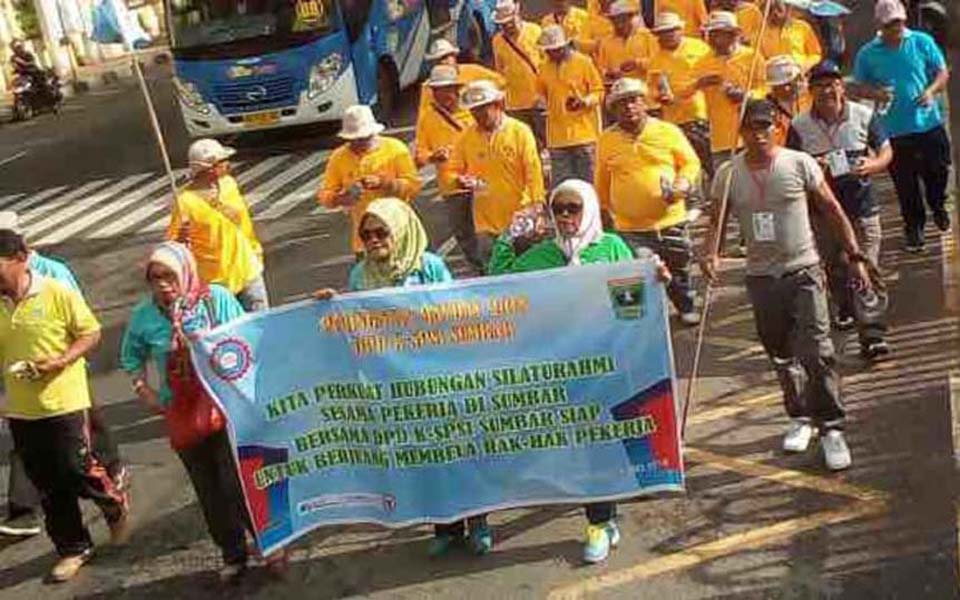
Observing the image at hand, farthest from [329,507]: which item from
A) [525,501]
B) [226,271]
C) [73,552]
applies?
[226,271]

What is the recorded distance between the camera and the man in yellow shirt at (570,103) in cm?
1037

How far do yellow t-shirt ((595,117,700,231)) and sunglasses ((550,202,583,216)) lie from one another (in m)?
2.07

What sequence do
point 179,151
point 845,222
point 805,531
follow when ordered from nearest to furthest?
point 805,531, point 845,222, point 179,151

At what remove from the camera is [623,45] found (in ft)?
36.8

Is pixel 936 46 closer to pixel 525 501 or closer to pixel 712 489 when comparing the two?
pixel 712 489

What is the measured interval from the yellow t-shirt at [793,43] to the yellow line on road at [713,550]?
4.43 meters

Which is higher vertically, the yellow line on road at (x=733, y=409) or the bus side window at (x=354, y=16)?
the bus side window at (x=354, y=16)

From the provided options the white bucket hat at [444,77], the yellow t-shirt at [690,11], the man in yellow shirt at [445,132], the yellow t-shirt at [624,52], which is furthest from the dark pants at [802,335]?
the yellow t-shirt at [690,11]

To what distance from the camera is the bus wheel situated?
705 inches

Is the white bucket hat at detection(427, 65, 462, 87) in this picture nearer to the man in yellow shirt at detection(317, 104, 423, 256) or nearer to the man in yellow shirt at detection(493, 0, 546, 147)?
the man in yellow shirt at detection(317, 104, 423, 256)

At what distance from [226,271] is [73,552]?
1838mm

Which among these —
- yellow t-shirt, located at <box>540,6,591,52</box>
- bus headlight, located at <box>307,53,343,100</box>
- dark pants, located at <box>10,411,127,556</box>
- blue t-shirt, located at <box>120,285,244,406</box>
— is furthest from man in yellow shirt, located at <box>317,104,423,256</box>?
bus headlight, located at <box>307,53,343,100</box>

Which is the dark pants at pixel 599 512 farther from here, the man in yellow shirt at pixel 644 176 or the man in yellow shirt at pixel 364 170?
the man in yellow shirt at pixel 364 170

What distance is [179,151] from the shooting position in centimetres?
1922
